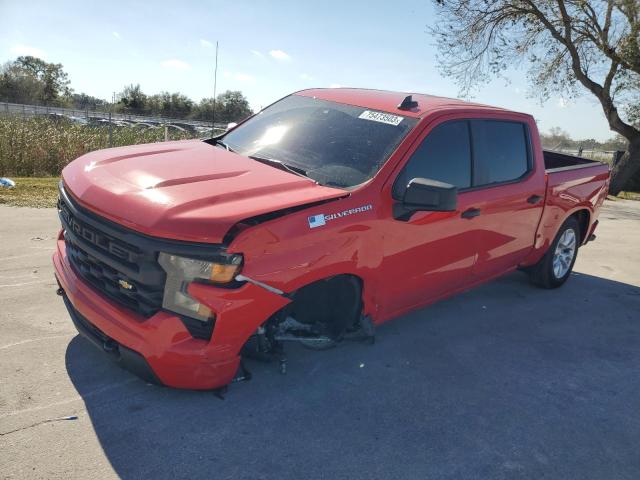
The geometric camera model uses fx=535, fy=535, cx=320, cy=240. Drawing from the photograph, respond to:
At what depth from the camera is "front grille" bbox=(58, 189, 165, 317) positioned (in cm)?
281

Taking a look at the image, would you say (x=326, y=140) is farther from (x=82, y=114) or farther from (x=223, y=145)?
(x=82, y=114)

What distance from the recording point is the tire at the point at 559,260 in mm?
5855

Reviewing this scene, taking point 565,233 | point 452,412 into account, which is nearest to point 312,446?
point 452,412

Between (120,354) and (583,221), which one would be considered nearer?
(120,354)

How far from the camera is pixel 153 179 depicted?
3209 mm

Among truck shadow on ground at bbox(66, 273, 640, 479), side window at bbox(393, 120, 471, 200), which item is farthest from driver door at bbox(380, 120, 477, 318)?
truck shadow on ground at bbox(66, 273, 640, 479)

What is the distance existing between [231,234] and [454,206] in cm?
152

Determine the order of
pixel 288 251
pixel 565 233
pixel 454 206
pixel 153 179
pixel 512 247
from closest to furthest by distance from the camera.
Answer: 1. pixel 288 251
2. pixel 153 179
3. pixel 454 206
4. pixel 512 247
5. pixel 565 233

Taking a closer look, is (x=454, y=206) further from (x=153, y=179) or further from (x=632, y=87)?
(x=632, y=87)

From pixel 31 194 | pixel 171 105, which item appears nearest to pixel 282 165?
pixel 31 194

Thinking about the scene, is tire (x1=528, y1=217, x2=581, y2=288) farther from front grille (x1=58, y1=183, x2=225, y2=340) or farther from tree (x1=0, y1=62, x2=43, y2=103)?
tree (x1=0, y1=62, x2=43, y2=103)

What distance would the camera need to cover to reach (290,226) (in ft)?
9.84

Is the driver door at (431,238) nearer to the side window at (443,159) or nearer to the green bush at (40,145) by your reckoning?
the side window at (443,159)

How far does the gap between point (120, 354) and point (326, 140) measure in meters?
2.07
